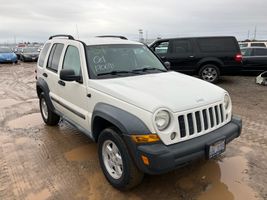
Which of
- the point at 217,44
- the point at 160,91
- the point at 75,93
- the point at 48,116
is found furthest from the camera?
the point at 217,44

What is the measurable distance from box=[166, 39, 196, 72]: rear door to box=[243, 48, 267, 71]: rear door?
2.72 meters

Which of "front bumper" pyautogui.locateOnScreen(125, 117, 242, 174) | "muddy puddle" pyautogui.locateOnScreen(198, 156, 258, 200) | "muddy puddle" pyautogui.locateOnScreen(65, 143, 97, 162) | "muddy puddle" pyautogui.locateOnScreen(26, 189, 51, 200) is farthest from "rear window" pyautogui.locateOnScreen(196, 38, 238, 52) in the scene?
"muddy puddle" pyautogui.locateOnScreen(26, 189, 51, 200)

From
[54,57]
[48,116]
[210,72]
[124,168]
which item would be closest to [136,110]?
[124,168]

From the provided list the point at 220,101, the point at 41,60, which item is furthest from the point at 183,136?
the point at 41,60

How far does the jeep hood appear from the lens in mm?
3113

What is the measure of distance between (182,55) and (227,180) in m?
7.74

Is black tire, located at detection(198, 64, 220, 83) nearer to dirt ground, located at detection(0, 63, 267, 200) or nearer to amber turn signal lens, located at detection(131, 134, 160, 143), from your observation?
dirt ground, located at detection(0, 63, 267, 200)

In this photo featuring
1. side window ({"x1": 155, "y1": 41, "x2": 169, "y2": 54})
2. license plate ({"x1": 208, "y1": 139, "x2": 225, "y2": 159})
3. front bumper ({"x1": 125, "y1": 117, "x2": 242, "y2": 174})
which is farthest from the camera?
side window ({"x1": 155, "y1": 41, "x2": 169, "y2": 54})

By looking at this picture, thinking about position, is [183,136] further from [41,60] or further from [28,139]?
[41,60]

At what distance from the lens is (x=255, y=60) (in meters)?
11.7

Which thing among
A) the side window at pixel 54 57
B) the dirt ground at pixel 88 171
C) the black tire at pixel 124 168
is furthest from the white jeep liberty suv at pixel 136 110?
the dirt ground at pixel 88 171

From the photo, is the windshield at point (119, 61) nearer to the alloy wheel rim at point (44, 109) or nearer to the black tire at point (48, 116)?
the black tire at point (48, 116)

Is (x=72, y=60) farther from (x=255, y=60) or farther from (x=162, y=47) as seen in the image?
(x=255, y=60)

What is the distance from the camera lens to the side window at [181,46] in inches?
426
